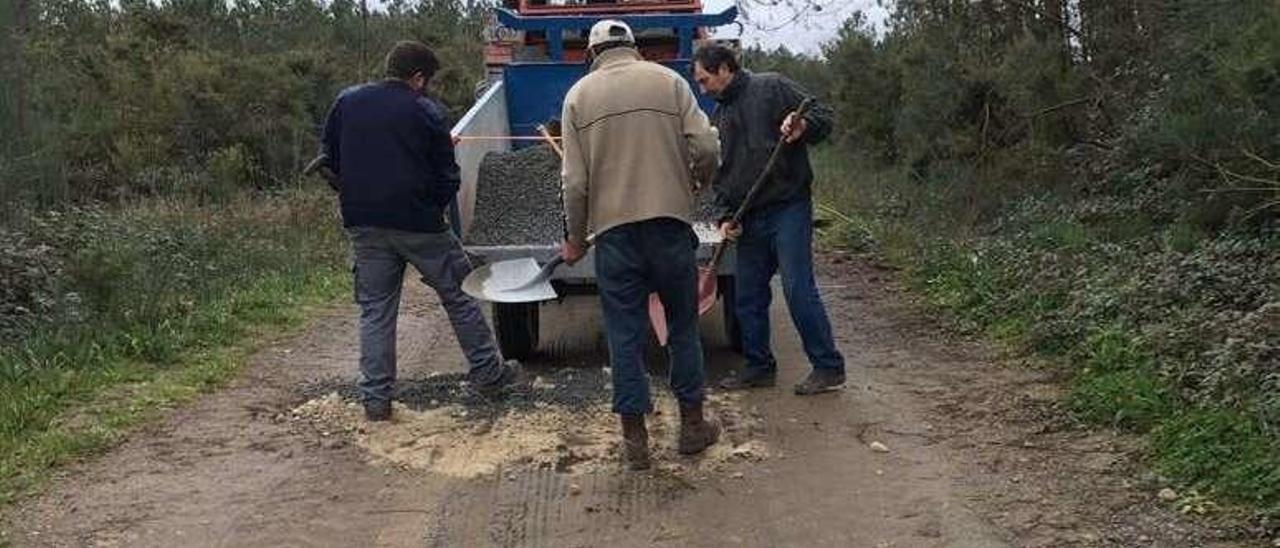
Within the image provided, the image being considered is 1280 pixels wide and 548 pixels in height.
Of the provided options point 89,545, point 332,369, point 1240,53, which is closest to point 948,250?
point 1240,53

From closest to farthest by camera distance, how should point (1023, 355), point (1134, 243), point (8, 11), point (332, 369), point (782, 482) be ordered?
1. point (782, 482)
2. point (1023, 355)
3. point (332, 369)
4. point (1134, 243)
5. point (8, 11)

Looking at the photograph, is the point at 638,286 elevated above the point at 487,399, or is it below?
above

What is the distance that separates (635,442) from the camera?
5281 millimetres

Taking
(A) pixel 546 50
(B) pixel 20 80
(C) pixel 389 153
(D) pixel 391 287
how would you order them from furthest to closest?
(B) pixel 20 80 < (A) pixel 546 50 < (D) pixel 391 287 < (C) pixel 389 153

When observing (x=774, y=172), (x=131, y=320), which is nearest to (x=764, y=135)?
(x=774, y=172)

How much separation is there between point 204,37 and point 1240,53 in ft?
74.5

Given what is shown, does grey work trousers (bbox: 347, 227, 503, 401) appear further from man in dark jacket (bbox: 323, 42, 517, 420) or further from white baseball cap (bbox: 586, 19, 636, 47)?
white baseball cap (bbox: 586, 19, 636, 47)

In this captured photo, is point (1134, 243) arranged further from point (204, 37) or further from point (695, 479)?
point (204, 37)

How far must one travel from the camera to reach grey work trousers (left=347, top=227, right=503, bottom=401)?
6.08 m

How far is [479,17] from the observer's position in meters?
28.7

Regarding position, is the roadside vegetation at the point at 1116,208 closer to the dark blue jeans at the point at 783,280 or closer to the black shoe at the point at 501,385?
the dark blue jeans at the point at 783,280

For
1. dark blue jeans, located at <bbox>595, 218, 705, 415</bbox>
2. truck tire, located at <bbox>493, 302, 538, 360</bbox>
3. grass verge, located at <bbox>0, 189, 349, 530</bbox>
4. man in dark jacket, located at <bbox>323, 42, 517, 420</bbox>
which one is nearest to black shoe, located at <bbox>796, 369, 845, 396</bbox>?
dark blue jeans, located at <bbox>595, 218, 705, 415</bbox>

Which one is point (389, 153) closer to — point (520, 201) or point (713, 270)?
point (520, 201)

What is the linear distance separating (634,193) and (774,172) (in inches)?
49.1
